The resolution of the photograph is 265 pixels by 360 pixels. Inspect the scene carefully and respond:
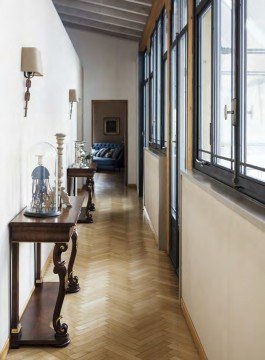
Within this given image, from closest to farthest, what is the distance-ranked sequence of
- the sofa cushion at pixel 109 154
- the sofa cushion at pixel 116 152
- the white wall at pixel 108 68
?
the white wall at pixel 108 68 < the sofa cushion at pixel 116 152 < the sofa cushion at pixel 109 154

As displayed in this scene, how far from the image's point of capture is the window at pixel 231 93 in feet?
7.75

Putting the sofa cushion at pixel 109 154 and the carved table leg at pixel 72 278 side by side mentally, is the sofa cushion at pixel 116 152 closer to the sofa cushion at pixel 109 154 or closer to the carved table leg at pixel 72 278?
the sofa cushion at pixel 109 154

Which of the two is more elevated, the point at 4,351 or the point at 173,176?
the point at 173,176

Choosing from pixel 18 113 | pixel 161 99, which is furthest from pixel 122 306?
pixel 161 99

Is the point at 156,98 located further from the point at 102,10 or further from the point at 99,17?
the point at 99,17

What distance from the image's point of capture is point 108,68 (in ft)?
38.9

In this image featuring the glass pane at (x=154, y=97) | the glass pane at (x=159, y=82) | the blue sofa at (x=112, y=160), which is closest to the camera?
the glass pane at (x=159, y=82)

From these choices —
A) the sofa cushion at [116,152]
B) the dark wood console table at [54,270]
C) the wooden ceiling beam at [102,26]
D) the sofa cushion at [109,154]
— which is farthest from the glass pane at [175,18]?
the sofa cushion at [109,154]

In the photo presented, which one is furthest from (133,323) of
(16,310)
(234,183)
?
(234,183)

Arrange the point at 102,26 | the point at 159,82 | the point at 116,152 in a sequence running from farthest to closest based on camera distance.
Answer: the point at 116,152 < the point at 102,26 < the point at 159,82

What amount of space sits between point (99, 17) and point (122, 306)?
741cm

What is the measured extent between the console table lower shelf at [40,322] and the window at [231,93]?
4.98 feet

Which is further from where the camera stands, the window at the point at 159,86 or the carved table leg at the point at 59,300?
the window at the point at 159,86

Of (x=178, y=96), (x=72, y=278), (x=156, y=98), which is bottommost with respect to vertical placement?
(x=72, y=278)
